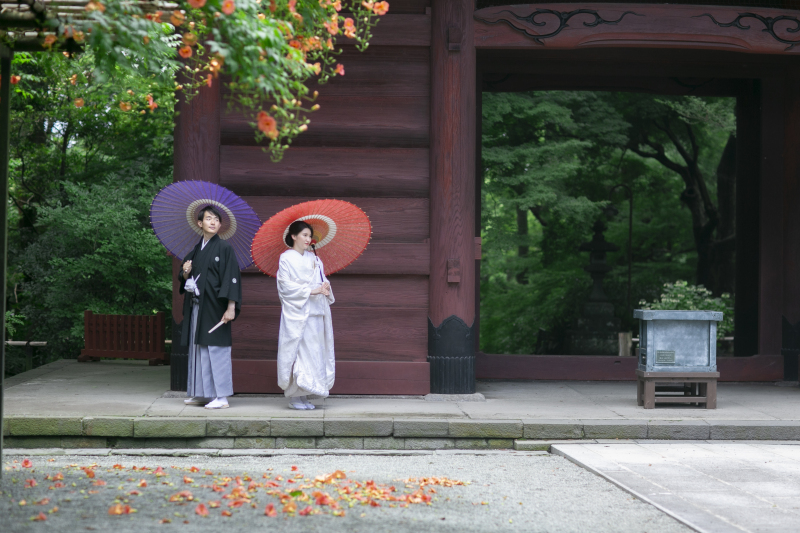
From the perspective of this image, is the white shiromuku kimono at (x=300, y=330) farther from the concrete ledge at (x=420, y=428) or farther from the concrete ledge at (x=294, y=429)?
the concrete ledge at (x=420, y=428)

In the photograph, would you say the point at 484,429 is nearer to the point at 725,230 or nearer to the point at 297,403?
the point at 297,403

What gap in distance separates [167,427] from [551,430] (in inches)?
118

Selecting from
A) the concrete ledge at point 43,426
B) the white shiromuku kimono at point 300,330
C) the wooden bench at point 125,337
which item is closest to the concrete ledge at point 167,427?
the concrete ledge at point 43,426

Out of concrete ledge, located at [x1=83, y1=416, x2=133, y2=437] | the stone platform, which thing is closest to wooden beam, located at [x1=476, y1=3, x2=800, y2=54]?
the stone platform

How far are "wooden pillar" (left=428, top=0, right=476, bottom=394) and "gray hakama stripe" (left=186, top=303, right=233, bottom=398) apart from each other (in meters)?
1.92

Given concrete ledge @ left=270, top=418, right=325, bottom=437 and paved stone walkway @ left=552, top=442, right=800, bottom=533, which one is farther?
concrete ledge @ left=270, top=418, right=325, bottom=437

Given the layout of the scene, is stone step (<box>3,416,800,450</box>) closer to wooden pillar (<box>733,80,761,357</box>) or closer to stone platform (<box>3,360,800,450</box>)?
stone platform (<box>3,360,800,450</box>)

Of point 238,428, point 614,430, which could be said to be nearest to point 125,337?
point 238,428

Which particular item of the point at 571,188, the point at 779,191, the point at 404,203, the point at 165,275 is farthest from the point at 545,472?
the point at 571,188

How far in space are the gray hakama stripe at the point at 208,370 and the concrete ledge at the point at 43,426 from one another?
3.50ft

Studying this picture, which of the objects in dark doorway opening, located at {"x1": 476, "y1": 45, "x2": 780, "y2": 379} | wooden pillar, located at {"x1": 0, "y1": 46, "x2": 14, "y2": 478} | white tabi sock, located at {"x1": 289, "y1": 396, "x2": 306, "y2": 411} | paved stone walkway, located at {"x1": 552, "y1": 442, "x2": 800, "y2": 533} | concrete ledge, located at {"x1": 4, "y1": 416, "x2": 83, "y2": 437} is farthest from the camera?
dark doorway opening, located at {"x1": 476, "y1": 45, "x2": 780, "y2": 379}

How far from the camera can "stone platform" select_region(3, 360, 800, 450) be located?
621 centimetres

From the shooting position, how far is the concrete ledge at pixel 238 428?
20.6 feet

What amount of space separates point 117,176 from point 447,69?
300 inches
